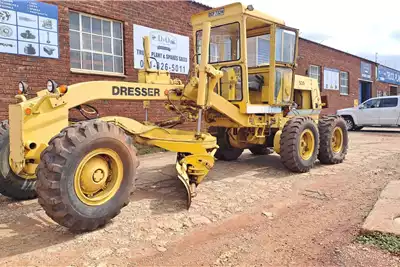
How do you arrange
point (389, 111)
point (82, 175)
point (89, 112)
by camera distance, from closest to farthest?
1. point (82, 175)
2. point (89, 112)
3. point (389, 111)

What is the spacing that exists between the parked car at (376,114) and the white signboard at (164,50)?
10.0m

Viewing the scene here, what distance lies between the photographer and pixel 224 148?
7.73 m

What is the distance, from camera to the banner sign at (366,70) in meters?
25.4

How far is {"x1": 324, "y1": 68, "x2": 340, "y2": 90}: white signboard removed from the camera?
67.6 ft

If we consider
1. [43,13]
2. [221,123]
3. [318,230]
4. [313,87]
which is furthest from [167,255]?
[43,13]

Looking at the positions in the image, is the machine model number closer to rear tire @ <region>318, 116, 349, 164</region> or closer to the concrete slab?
the concrete slab

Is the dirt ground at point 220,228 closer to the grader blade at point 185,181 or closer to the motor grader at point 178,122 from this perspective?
the grader blade at point 185,181

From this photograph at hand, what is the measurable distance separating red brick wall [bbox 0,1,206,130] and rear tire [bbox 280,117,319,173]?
198 inches

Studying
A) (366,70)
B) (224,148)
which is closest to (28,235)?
(224,148)

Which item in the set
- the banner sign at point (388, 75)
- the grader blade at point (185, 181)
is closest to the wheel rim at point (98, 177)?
the grader blade at point (185, 181)

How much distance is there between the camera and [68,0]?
855 centimetres

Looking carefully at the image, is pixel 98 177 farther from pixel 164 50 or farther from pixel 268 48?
pixel 164 50

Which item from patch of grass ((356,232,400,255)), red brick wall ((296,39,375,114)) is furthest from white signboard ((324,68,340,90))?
patch of grass ((356,232,400,255))

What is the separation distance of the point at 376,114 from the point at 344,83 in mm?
6535
